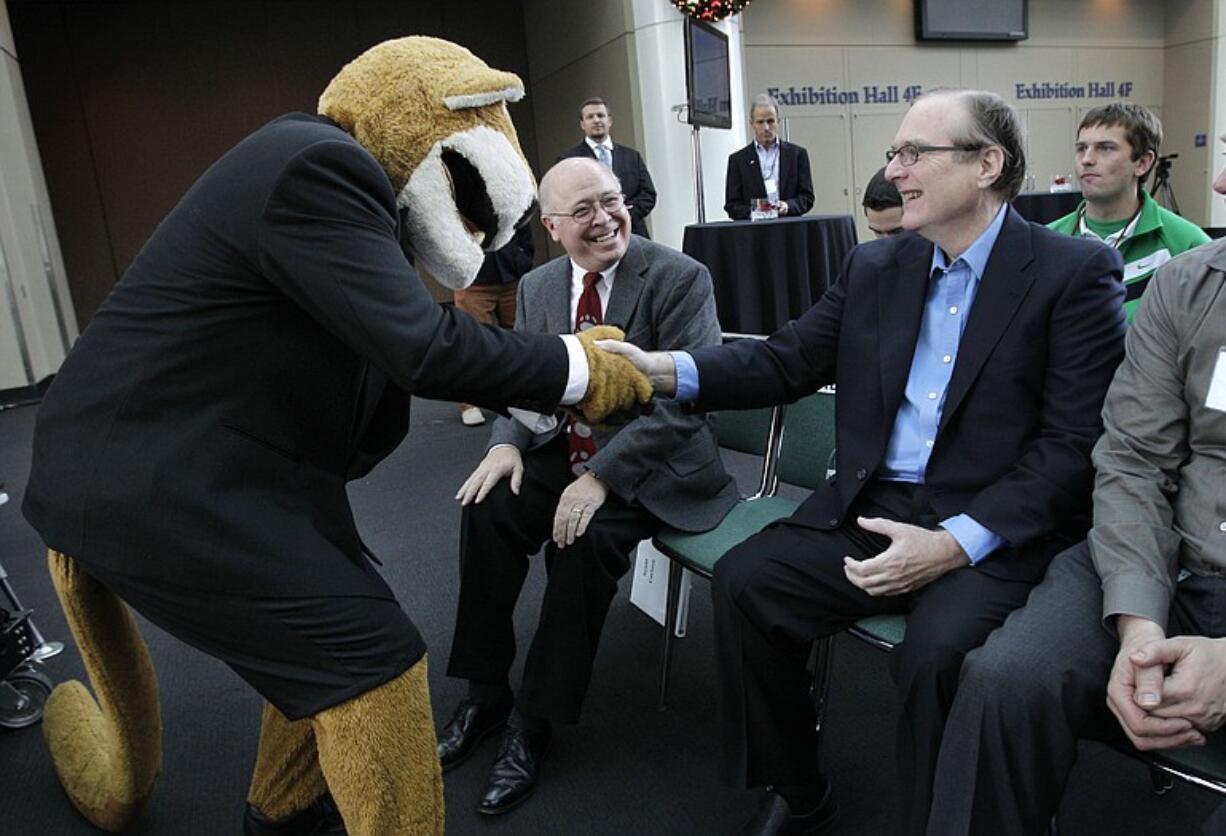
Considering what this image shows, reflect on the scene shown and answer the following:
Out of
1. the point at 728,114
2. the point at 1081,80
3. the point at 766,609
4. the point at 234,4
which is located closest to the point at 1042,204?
the point at 728,114

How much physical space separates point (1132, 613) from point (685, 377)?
955 mm

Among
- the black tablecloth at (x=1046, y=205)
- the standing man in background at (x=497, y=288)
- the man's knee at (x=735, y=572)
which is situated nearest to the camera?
the man's knee at (x=735, y=572)

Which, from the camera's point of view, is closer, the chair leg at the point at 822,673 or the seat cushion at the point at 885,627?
the seat cushion at the point at 885,627

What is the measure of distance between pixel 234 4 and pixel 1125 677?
10.5 metres

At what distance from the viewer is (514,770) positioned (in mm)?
2043

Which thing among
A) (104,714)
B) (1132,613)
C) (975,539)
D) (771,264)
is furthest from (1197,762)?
(771,264)

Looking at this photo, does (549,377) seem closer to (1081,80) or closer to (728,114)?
(728,114)

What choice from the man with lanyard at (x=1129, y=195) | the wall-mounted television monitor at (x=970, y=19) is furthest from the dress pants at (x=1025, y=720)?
the wall-mounted television monitor at (x=970, y=19)

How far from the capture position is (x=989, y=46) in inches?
434

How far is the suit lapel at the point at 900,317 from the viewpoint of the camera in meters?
1.83

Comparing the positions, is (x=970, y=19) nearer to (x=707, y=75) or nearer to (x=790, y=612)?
(x=707, y=75)

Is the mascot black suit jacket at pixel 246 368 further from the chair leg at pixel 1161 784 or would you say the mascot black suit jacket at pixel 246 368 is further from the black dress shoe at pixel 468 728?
the chair leg at pixel 1161 784

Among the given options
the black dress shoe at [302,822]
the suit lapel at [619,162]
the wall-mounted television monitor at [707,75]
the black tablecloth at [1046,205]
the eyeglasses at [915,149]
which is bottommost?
the black dress shoe at [302,822]

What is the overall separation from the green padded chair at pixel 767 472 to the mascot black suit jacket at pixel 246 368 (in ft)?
2.90
